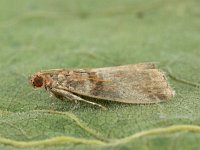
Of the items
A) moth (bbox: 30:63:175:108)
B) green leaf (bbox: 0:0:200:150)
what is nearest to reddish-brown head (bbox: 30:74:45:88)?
moth (bbox: 30:63:175:108)

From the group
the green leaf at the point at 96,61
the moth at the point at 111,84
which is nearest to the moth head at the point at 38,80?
the moth at the point at 111,84


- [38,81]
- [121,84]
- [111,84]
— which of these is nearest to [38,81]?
[38,81]

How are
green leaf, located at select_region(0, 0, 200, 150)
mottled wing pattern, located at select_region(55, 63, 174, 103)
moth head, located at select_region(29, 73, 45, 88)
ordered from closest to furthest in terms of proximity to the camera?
green leaf, located at select_region(0, 0, 200, 150) → mottled wing pattern, located at select_region(55, 63, 174, 103) → moth head, located at select_region(29, 73, 45, 88)

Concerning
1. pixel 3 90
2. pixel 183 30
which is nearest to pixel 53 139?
pixel 3 90

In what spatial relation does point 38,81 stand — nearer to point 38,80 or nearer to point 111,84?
point 38,80

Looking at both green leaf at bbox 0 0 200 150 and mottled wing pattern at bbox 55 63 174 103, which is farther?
mottled wing pattern at bbox 55 63 174 103

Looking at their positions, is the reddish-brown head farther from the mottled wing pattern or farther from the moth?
the mottled wing pattern

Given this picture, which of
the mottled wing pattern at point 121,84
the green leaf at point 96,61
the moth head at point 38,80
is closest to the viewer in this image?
the green leaf at point 96,61

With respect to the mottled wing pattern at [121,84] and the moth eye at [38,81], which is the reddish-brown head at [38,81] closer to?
the moth eye at [38,81]
